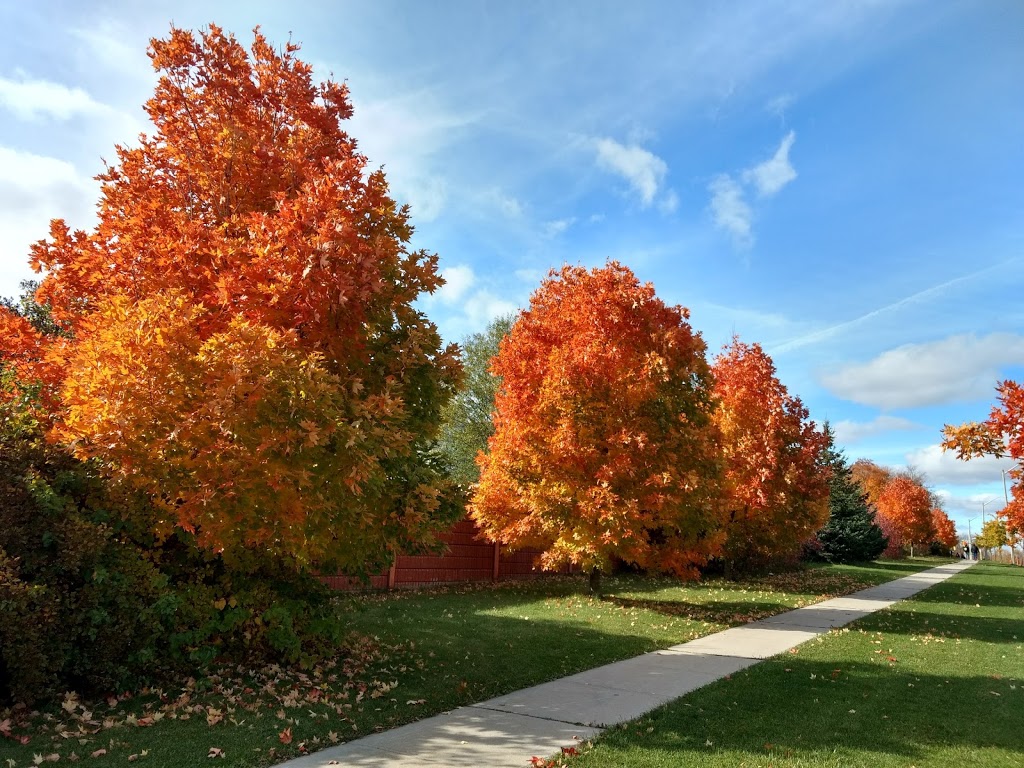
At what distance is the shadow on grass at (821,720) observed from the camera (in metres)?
4.95

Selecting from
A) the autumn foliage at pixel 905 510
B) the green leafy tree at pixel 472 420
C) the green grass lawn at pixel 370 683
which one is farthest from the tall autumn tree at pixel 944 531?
the green grass lawn at pixel 370 683

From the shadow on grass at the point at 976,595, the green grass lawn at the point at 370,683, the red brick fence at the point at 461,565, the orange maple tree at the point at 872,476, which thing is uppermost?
the orange maple tree at the point at 872,476

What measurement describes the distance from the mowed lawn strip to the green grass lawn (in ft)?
5.83

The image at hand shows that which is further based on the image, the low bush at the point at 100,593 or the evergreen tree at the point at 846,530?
the evergreen tree at the point at 846,530

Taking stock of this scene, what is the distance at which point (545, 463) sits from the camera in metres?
12.7

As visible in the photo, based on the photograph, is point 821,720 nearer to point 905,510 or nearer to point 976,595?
point 976,595

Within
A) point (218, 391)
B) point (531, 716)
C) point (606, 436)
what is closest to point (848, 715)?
point (531, 716)

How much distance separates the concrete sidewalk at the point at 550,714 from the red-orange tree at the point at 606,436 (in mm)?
2852

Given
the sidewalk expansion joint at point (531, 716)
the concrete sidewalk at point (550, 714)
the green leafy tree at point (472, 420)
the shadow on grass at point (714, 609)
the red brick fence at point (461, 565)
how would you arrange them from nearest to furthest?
the concrete sidewalk at point (550, 714)
the sidewalk expansion joint at point (531, 716)
the shadow on grass at point (714, 609)
the red brick fence at point (461, 565)
the green leafy tree at point (472, 420)

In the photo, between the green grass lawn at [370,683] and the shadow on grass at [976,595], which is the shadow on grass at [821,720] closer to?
the green grass lawn at [370,683]

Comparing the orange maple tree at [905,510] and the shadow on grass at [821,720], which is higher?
the orange maple tree at [905,510]

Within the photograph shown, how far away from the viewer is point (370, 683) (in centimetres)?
657

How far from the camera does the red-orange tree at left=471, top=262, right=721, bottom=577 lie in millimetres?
12320

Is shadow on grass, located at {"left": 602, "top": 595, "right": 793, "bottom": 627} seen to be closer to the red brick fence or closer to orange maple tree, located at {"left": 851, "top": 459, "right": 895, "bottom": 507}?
the red brick fence
